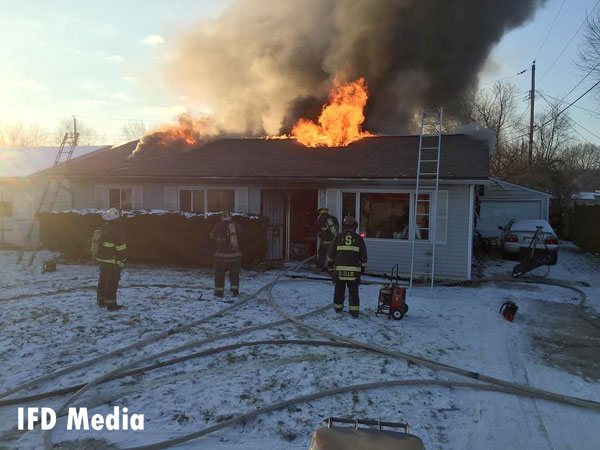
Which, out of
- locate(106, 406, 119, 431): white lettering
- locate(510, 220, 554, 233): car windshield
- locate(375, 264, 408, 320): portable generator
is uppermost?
locate(510, 220, 554, 233): car windshield

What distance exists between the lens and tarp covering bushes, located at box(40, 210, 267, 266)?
35.2ft

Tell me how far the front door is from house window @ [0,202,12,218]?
39.4 feet

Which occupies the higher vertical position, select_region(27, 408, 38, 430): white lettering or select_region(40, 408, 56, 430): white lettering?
select_region(40, 408, 56, 430): white lettering

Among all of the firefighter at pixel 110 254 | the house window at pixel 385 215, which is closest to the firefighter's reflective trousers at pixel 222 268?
the firefighter at pixel 110 254

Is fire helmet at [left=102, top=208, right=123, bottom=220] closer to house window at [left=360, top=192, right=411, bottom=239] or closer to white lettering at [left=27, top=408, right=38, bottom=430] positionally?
white lettering at [left=27, top=408, right=38, bottom=430]

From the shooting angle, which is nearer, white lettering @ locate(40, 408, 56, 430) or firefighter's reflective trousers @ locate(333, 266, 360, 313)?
white lettering @ locate(40, 408, 56, 430)

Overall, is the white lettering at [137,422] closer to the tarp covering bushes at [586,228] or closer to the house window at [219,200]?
the house window at [219,200]

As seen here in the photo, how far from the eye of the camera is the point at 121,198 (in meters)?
13.2

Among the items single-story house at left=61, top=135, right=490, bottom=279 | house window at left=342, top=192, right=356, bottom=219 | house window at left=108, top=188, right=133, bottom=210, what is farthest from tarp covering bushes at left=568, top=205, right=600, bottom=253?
house window at left=108, top=188, right=133, bottom=210

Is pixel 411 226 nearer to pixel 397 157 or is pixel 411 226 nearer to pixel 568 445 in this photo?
pixel 397 157

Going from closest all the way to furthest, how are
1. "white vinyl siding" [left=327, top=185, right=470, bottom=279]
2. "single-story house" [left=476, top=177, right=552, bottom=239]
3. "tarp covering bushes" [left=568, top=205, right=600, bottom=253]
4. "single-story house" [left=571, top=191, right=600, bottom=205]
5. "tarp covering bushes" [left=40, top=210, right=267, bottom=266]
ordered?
"white vinyl siding" [left=327, top=185, right=470, bottom=279], "tarp covering bushes" [left=40, top=210, right=267, bottom=266], "tarp covering bushes" [left=568, top=205, right=600, bottom=253], "single-story house" [left=476, top=177, right=552, bottom=239], "single-story house" [left=571, top=191, right=600, bottom=205]

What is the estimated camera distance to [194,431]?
331cm

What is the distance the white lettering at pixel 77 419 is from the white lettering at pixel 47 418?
12cm

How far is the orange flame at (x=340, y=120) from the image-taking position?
540 inches
